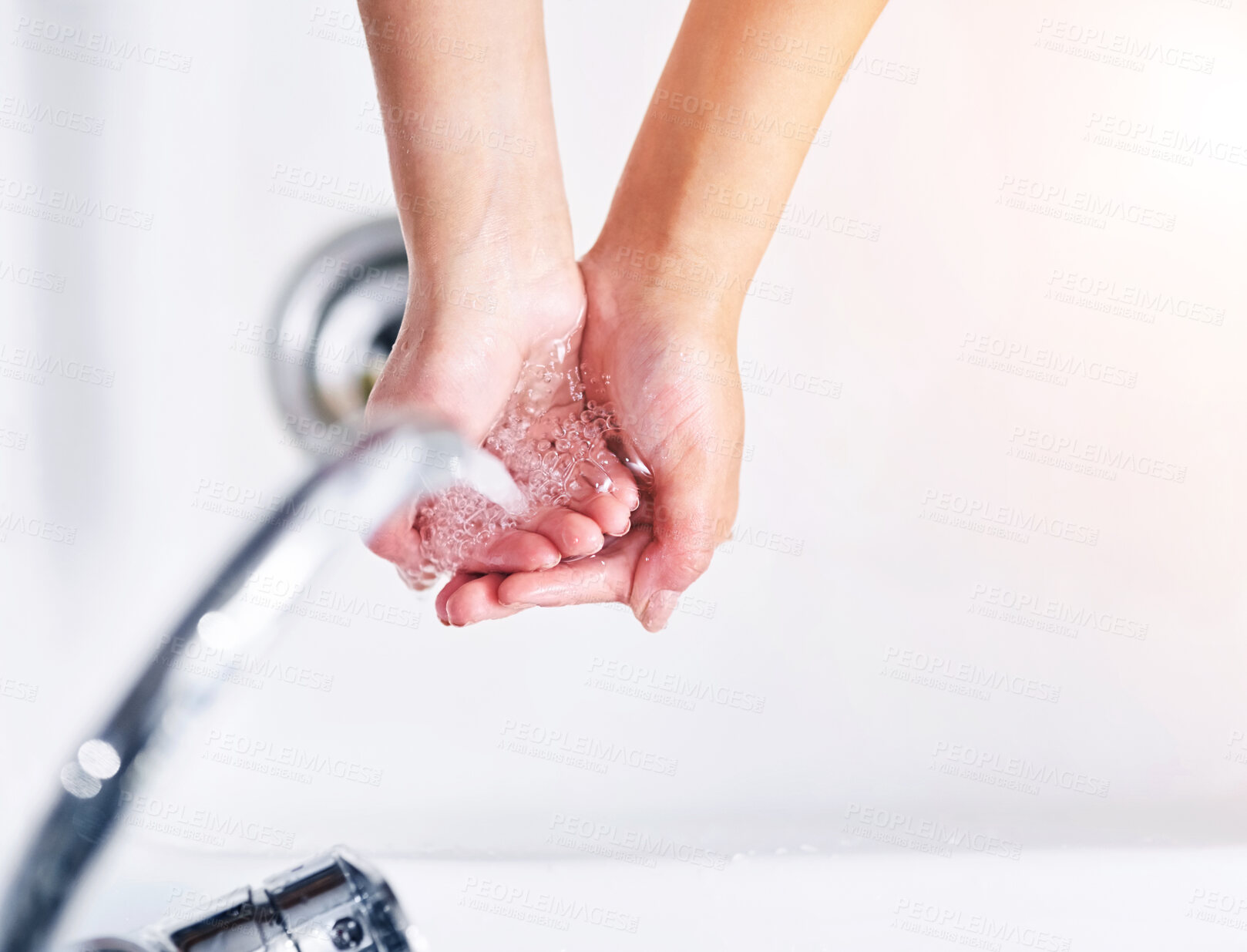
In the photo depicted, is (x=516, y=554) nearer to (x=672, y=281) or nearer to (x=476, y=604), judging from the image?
(x=476, y=604)

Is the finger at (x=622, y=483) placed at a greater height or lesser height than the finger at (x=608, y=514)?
lesser

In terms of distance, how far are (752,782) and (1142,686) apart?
0.30 metres

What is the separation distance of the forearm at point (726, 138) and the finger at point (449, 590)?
213mm

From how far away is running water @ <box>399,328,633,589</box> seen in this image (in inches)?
21.8

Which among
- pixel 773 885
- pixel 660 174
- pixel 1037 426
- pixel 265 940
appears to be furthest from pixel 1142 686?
pixel 265 940

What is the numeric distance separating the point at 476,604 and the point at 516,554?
0.11 feet

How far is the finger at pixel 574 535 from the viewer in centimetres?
52

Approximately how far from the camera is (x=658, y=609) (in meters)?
0.58

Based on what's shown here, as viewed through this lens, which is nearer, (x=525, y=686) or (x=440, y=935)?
(x=440, y=935)

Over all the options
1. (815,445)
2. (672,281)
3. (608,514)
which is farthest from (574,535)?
(815,445)

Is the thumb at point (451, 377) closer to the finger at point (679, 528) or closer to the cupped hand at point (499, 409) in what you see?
the cupped hand at point (499, 409)

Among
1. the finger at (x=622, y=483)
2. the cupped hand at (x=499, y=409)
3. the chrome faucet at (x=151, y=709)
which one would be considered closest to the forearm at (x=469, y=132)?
the cupped hand at (x=499, y=409)

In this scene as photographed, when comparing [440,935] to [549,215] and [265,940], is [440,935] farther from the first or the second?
[549,215]

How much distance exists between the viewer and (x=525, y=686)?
2.29 feet
